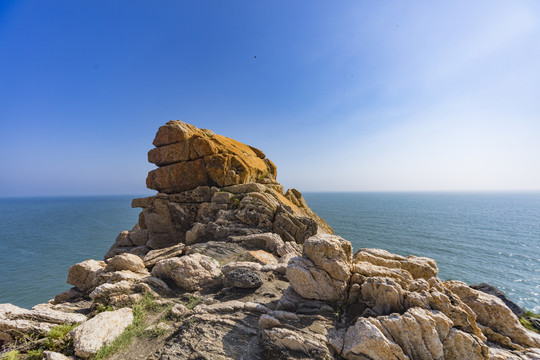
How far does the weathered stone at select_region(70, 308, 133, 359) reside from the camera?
640cm

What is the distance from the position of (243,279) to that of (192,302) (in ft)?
7.88

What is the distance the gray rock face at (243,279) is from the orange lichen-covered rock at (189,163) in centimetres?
1422

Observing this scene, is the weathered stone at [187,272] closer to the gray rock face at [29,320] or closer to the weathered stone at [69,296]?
the gray rock face at [29,320]

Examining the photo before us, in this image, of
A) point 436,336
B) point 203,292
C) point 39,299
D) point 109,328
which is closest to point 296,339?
point 436,336

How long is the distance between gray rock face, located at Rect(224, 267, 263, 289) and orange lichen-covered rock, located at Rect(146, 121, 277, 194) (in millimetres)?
14224

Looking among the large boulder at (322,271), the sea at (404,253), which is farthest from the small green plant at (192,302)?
the sea at (404,253)

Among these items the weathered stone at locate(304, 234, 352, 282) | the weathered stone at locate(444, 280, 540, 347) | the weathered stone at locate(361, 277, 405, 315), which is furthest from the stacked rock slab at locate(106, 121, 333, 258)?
the weathered stone at locate(444, 280, 540, 347)

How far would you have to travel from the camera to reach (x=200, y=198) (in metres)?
23.5

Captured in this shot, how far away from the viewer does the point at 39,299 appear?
29.6 meters

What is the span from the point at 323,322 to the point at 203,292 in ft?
19.7

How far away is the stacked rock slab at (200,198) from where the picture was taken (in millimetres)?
19516

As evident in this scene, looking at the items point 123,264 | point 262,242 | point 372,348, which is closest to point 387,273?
point 372,348

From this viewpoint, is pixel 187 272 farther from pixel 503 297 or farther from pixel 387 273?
pixel 503 297

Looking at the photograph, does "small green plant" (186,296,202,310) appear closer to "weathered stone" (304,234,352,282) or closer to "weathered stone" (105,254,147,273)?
"weathered stone" (105,254,147,273)
